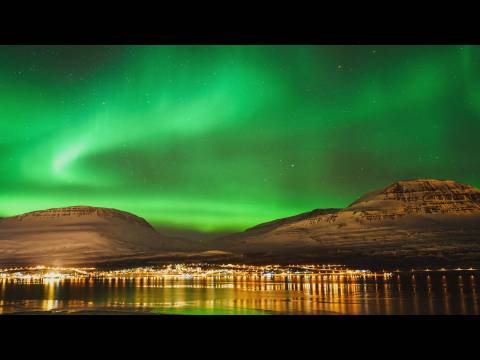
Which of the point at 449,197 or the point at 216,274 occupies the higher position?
the point at 449,197

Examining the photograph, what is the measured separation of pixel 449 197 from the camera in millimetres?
162750

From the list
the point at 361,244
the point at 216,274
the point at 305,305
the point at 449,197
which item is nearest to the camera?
the point at 305,305
